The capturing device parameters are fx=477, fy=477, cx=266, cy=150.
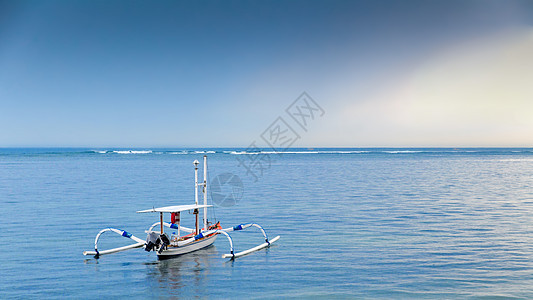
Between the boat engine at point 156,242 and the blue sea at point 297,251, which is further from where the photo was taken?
the boat engine at point 156,242

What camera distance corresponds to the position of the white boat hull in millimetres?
26950

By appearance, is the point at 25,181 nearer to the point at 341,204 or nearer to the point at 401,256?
the point at 341,204

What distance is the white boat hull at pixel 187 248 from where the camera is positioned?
26950 millimetres

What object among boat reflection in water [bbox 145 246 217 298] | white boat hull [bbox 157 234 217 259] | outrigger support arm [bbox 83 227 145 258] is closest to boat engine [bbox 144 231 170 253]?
white boat hull [bbox 157 234 217 259]

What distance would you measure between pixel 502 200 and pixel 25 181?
67.5 metres

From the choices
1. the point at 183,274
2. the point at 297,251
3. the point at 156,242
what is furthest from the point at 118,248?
the point at 297,251

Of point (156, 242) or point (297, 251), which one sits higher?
point (156, 242)

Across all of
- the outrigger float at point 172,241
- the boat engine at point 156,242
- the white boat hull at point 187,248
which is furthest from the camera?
the white boat hull at point 187,248

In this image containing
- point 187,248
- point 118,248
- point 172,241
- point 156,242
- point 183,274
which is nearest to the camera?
point 183,274

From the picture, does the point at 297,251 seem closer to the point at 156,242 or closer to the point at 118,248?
the point at 156,242

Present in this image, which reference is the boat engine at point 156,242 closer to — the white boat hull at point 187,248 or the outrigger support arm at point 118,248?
the white boat hull at point 187,248

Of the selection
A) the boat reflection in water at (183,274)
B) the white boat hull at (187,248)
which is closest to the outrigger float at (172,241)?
the white boat hull at (187,248)

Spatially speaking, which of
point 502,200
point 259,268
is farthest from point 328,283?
point 502,200

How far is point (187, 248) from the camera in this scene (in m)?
28.3
